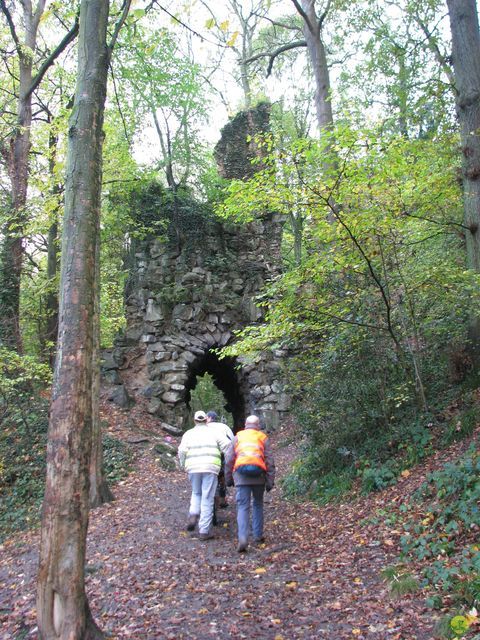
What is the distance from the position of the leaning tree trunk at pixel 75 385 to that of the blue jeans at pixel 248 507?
2548 millimetres

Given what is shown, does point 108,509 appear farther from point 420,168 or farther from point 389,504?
point 420,168

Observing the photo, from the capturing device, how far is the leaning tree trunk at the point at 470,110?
6.97m

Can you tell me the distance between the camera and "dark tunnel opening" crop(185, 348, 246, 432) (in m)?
15.2

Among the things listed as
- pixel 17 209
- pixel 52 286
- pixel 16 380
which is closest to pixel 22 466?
pixel 16 380

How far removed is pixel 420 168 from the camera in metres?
6.56

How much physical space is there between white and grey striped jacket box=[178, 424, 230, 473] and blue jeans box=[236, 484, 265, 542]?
1.88 feet

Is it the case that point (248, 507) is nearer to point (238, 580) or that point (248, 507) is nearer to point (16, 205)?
point (238, 580)

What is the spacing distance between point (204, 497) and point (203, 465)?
1.30 feet

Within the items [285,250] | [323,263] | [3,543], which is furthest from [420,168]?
[285,250]

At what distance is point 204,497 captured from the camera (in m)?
5.94

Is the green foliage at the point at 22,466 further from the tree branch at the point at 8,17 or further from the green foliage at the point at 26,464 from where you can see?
the tree branch at the point at 8,17

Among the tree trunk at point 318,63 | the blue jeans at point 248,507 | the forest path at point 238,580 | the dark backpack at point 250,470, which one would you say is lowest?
the forest path at point 238,580

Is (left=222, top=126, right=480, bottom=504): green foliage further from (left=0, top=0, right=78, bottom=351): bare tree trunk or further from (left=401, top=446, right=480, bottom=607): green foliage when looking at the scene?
(left=0, top=0, right=78, bottom=351): bare tree trunk

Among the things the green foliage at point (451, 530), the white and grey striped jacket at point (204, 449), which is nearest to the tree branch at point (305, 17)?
the white and grey striped jacket at point (204, 449)
